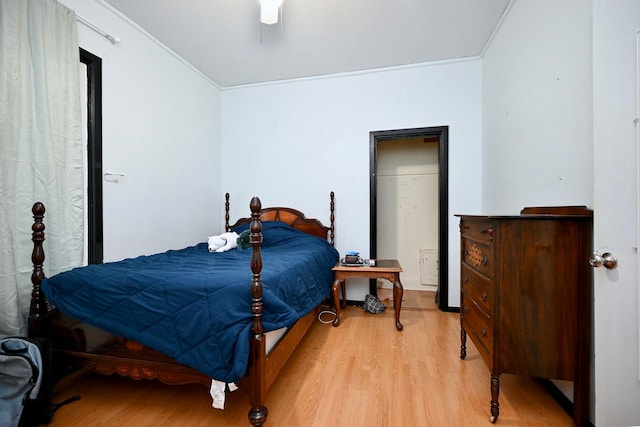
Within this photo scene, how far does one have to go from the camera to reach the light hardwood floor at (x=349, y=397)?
137cm

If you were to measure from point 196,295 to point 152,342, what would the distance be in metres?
0.32

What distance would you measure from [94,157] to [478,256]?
273 centimetres

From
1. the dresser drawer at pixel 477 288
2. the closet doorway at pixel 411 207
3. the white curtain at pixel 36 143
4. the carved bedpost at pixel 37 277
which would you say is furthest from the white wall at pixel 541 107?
the white curtain at pixel 36 143

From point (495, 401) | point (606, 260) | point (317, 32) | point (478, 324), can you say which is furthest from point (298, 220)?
point (606, 260)

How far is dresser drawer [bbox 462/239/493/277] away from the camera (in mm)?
1410

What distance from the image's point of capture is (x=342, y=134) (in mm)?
3236

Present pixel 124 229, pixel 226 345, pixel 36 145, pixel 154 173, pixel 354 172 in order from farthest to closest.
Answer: pixel 354 172
pixel 154 173
pixel 124 229
pixel 36 145
pixel 226 345

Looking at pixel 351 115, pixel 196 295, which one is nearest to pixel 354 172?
pixel 351 115

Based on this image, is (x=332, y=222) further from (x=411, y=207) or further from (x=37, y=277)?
(x=37, y=277)

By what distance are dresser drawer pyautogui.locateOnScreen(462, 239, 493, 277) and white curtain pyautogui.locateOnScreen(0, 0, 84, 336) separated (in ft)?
8.40

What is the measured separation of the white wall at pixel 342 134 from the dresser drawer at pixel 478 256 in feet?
3.98

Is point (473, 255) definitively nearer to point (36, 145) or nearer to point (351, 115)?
point (351, 115)

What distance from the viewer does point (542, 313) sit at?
132cm

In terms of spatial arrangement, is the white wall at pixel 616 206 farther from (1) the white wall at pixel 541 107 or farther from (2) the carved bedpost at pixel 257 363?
(2) the carved bedpost at pixel 257 363
